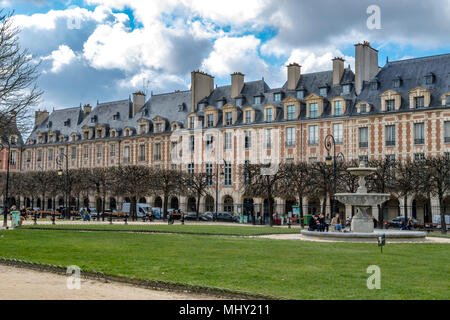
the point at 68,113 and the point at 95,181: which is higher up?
the point at 68,113

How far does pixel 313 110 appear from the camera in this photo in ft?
167

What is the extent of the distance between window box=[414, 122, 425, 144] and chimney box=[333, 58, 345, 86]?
357 inches

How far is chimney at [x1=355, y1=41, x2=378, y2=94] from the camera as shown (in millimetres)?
49031

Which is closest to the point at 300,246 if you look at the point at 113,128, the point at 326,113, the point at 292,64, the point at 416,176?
the point at 416,176

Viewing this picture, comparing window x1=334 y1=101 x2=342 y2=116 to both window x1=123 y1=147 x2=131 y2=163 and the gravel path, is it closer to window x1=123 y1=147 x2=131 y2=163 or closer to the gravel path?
window x1=123 y1=147 x2=131 y2=163

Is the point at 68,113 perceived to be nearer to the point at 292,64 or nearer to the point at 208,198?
the point at 208,198

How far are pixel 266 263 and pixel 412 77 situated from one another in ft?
123

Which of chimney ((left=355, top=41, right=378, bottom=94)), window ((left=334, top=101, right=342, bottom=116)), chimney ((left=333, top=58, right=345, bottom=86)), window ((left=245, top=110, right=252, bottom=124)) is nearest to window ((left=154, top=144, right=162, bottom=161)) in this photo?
window ((left=245, top=110, right=252, bottom=124))

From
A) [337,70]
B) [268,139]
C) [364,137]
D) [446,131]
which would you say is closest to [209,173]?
[268,139]

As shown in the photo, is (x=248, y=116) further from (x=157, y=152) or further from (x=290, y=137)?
(x=157, y=152)

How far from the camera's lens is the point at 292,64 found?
5438 cm

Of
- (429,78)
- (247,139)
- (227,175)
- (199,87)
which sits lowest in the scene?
(227,175)
